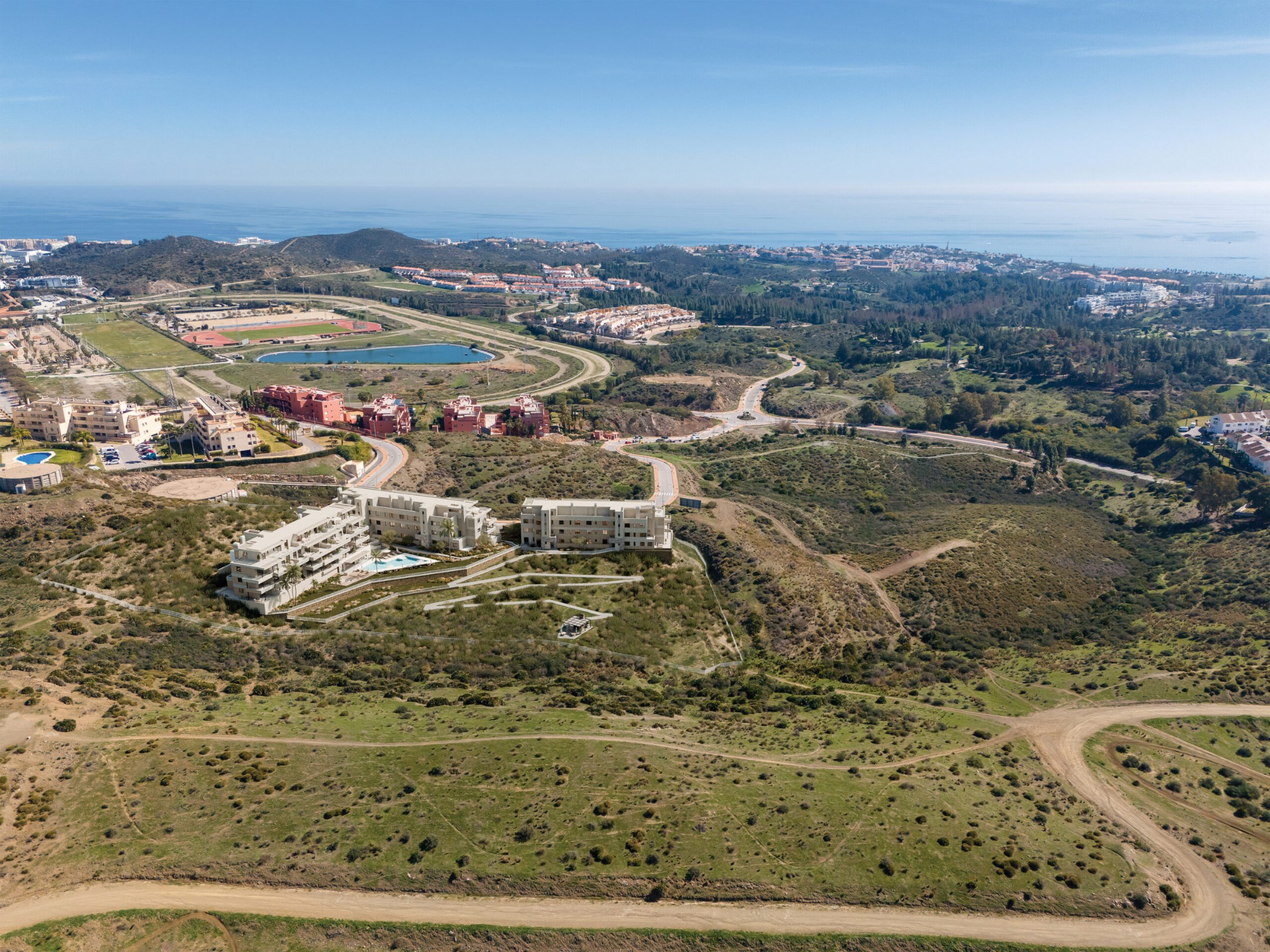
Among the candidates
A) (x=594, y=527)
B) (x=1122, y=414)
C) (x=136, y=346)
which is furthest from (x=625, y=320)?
(x=594, y=527)

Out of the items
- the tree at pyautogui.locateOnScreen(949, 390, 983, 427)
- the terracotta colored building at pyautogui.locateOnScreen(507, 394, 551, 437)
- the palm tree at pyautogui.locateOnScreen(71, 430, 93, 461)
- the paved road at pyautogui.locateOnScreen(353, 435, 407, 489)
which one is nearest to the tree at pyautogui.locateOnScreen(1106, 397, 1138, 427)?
the tree at pyautogui.locateOnScreen(949, 390, 983, 427)

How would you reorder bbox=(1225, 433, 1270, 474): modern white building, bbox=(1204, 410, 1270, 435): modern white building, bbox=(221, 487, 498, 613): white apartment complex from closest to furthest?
bbox=(221, 487, 498, 613): white apartment complex, bbox=(1225, 433, 1270, 474): modern white building, bbox=(1204, 410, 1270, 435): modern white building

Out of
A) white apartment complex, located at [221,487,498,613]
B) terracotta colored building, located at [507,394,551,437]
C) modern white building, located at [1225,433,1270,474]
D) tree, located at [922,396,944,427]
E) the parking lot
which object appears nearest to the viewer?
white apartment complex, located at [221,487,498,613]

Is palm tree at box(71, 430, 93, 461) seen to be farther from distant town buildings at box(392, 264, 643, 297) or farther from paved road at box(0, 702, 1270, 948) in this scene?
distant town buildings at box(392, 264, 643, 297)

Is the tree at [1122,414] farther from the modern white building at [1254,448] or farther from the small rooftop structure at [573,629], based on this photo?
the small rooftop structure at [573,629]

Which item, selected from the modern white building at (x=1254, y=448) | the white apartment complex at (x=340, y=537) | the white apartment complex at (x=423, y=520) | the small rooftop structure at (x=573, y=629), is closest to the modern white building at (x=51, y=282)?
the white apartment complex at (x=423, y=520)
